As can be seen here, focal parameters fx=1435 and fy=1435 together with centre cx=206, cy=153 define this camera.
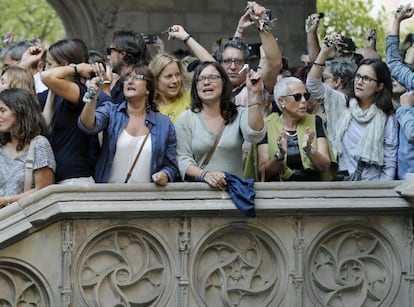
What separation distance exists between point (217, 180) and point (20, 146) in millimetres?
1461

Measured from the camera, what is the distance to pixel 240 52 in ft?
38.2

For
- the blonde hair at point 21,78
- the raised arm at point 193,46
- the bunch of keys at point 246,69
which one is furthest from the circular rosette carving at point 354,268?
the blonde hair at point 21,78

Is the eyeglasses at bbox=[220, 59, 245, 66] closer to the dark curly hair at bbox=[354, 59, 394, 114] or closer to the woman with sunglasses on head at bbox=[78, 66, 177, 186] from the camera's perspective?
the dark curly hair at bbox=[354, 59, 394, 114]

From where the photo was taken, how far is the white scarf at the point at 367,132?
1102 centimetres

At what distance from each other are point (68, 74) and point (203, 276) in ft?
5.81

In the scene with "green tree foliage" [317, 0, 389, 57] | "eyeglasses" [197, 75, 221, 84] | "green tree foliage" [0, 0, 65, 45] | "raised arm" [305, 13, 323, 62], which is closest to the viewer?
"eyeglasses" [197, 75, 221, 84]

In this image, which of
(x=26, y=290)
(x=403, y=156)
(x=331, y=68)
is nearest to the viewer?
(x=26, y=290)

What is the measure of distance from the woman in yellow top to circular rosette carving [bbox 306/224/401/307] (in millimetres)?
1572

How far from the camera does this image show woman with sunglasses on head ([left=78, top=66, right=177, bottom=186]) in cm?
1038

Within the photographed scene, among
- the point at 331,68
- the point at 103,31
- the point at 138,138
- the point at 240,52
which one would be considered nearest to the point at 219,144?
the point at 138,138

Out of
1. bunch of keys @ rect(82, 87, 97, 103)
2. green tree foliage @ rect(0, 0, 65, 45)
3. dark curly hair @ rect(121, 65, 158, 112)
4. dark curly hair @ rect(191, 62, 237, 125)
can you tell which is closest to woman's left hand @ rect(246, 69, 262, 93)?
dark curly hair @ rect(191, 62, 237, 125)

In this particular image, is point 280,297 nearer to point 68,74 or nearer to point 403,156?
point 403,156

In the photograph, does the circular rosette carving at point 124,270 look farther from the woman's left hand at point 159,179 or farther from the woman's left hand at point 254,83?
the woman's left hand at point 254,83

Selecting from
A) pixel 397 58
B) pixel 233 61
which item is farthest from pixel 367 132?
pixel 233 61
